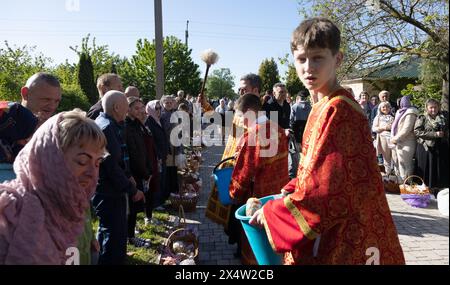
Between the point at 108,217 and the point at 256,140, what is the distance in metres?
1.72

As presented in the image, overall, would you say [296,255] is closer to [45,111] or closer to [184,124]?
[45,111]

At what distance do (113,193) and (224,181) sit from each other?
3.80 feet

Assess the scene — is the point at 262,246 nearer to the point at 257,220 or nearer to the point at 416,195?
the point at 257,220

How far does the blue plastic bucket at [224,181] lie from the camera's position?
3867 mm

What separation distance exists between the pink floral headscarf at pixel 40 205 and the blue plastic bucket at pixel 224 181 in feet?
7.39

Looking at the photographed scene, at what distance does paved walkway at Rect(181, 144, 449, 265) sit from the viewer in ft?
14.1

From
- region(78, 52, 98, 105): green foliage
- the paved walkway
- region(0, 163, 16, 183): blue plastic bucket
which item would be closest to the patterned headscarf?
the paved walkway

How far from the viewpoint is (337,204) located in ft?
5.47

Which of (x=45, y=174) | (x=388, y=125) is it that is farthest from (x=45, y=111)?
(x=388, y=125)

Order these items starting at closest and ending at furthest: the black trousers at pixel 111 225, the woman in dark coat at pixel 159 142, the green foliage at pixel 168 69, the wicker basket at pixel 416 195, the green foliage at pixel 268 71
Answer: the black trousers at pixel 111 225 < the woman in dark coat at pixel 159 142 < the wicker basket at pixel 416 195 < the green foliage at pixel 168 69 < the green foliage at pixel 268 71

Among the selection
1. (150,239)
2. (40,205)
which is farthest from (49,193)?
(150,239)

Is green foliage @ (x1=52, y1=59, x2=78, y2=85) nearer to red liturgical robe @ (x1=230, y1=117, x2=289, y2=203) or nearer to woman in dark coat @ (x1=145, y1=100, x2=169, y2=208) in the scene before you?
woman in dark coat @ (x1=145, y1=100, x2=169, y2=208)

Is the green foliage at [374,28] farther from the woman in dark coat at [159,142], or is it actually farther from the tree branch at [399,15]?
the woman in dark coat at [159,142]

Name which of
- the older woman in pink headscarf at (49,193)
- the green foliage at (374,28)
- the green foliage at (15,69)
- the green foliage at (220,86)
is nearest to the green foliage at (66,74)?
the green foliage at (15,69)
